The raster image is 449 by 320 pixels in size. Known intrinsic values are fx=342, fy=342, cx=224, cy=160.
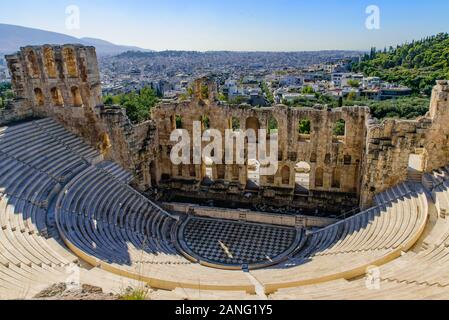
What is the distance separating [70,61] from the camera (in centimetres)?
2267

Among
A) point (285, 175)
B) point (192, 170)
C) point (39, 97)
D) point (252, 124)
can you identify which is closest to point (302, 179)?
point (285, 175)

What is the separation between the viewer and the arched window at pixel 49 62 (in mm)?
22359

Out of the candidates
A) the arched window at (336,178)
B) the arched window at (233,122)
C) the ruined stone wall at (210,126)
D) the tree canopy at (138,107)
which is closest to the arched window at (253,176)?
the ruined stone wall at (210,126)

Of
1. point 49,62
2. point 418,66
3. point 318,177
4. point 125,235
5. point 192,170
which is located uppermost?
point 418,66

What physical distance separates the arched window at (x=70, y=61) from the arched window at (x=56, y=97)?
1736 mm

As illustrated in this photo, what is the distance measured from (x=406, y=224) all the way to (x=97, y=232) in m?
14.5

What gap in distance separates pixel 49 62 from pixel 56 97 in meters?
2.34

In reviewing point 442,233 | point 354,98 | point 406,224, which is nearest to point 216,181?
Result: point 406,224

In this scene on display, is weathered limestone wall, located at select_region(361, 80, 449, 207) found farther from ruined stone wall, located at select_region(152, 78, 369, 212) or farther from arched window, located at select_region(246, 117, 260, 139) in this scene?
arched window, located at select_region(246, 117, 260, 139)

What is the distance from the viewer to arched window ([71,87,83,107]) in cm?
2318

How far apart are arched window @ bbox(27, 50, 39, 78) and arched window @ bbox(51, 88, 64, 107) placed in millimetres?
1391

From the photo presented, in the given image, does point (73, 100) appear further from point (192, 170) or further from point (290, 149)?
point (290, 149)

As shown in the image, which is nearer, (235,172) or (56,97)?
(56,97)

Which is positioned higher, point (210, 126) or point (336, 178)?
point (210, 126)
